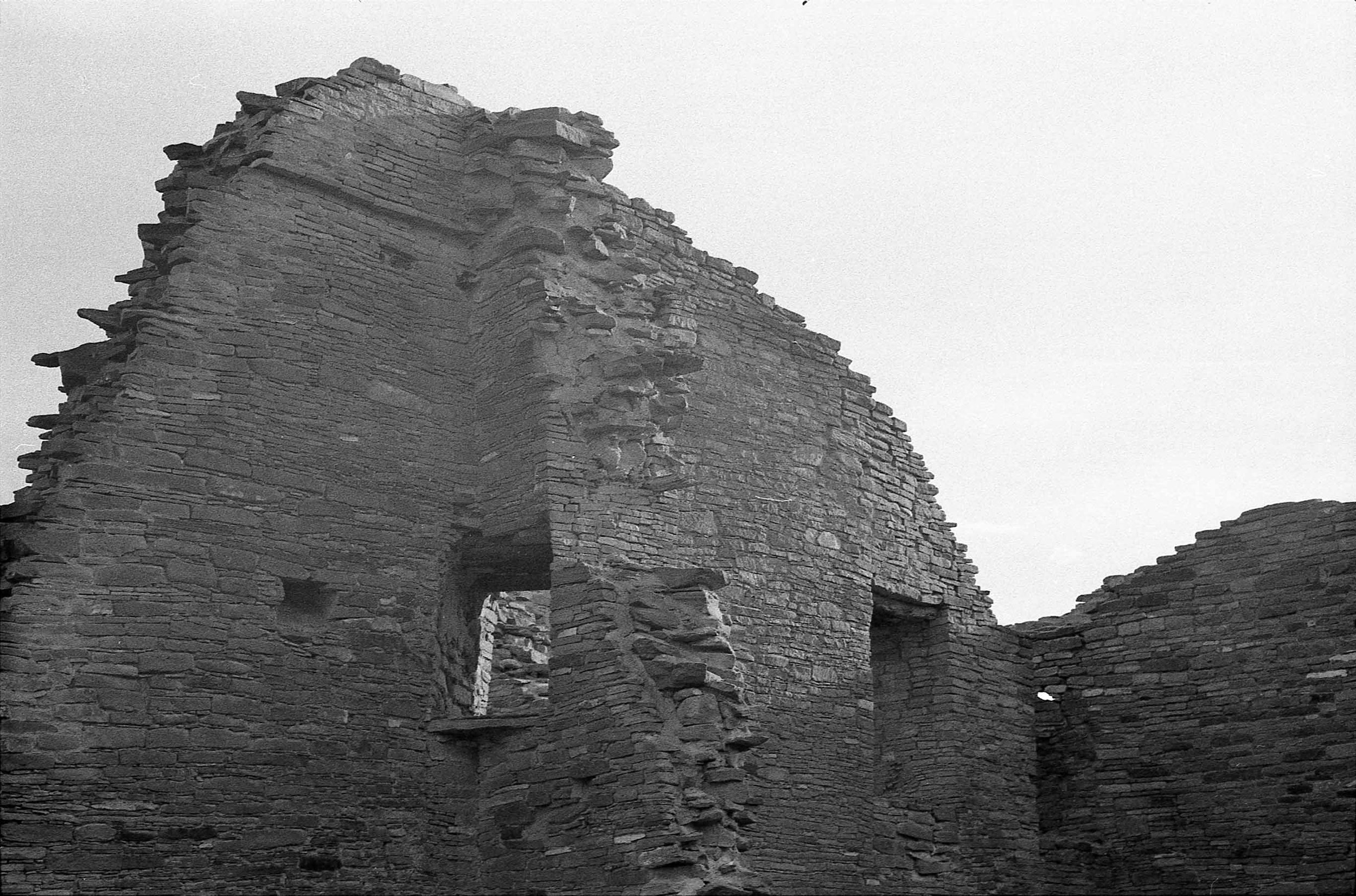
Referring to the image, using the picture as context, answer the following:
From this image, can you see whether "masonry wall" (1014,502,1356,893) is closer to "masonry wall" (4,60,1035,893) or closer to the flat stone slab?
"masonry wall" (4,60,1035,893)

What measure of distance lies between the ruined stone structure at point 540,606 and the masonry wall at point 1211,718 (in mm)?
35

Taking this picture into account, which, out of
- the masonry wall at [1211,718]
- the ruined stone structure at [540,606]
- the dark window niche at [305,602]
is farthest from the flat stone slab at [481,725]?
the masonry wall at [1211,718]

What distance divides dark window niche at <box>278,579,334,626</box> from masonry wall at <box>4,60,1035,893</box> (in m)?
0.03

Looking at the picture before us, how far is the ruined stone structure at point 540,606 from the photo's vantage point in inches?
490

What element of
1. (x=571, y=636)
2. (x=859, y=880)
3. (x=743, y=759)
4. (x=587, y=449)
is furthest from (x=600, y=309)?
(x=859, y=880)

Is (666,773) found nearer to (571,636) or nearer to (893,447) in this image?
(571,636)

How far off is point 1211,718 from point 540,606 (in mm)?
6334

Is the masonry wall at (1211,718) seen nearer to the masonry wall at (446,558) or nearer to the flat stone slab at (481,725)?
the masonry wall at (446,558)

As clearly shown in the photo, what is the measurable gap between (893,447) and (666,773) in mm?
5594

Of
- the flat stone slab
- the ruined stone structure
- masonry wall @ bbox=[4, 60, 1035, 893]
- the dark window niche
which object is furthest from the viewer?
the flat stone slab

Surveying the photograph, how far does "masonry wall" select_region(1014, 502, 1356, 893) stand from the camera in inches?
622

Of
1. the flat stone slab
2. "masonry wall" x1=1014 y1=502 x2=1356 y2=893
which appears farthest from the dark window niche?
"masonry wall" x1=1014 y1=502 x2=1356 y2=893

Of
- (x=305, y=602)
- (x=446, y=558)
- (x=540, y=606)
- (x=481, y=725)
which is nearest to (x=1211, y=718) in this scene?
(x=540, y=606)

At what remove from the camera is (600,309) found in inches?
584
